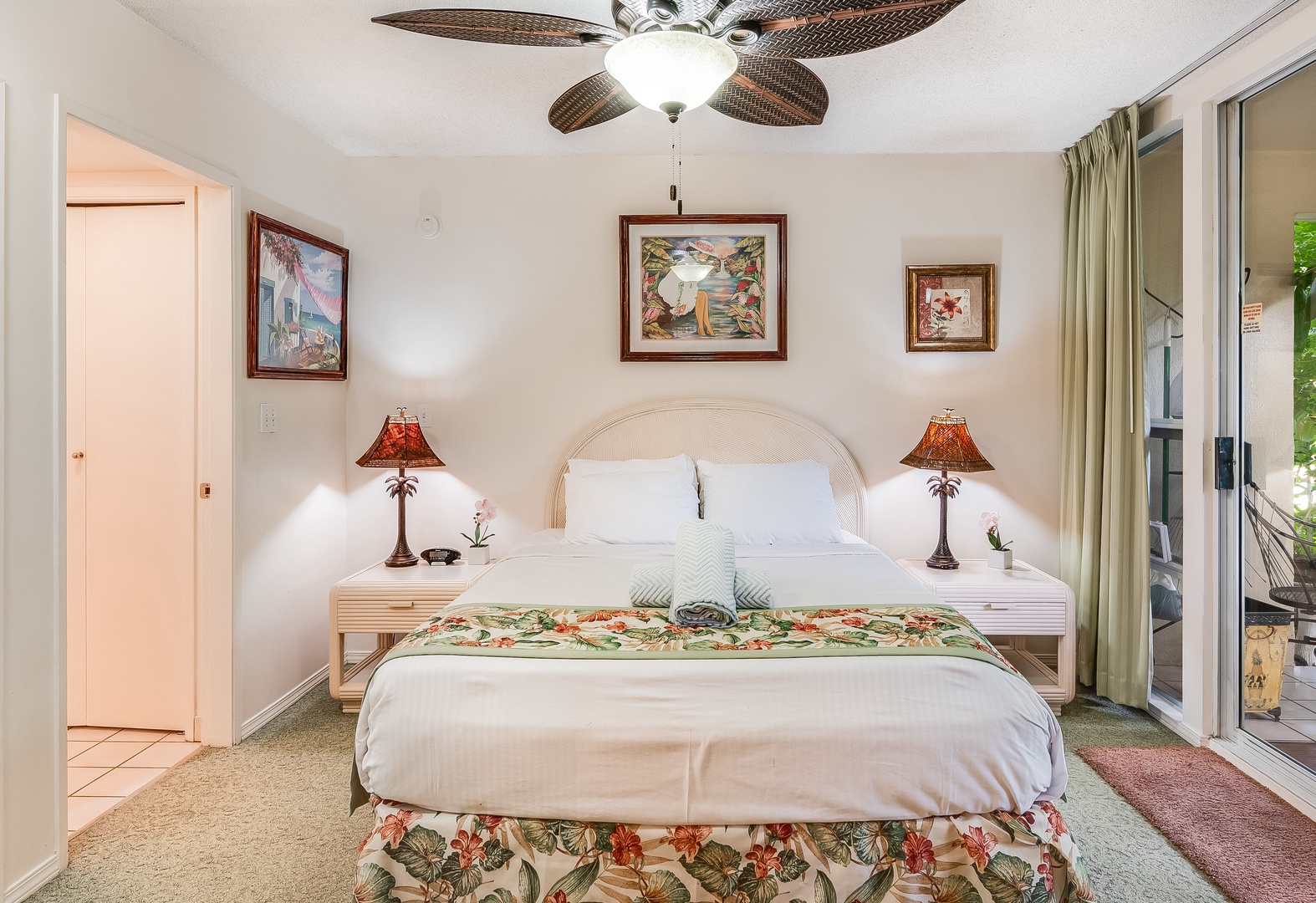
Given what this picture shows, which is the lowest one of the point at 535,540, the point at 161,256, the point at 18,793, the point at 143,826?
the point at 143,826

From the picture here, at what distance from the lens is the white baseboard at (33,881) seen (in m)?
1.92

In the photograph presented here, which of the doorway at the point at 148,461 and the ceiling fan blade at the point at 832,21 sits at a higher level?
the ceiling fan blade at the point at 832,21

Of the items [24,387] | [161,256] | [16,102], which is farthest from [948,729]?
[161,256]

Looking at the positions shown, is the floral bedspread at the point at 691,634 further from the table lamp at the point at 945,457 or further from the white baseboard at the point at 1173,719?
the white baseboard at the point at 1173,719

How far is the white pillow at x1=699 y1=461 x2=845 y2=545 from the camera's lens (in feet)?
10.4

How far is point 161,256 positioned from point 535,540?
185cm

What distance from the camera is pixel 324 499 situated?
11.6ft

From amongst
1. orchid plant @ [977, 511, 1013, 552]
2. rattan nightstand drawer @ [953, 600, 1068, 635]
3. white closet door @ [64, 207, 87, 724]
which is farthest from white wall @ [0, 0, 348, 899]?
orchid plant @ [977, 511, 1013, 552]

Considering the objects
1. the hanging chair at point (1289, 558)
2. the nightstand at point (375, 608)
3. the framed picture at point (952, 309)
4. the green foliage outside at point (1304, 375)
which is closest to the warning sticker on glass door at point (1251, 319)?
the green foliage outside at point (1304, 375)

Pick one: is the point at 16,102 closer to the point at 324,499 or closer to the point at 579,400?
the point at 324,499

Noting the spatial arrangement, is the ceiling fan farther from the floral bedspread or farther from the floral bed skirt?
the floral bed skirt

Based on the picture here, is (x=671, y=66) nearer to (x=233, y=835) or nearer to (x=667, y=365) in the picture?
(x=667, y=365)

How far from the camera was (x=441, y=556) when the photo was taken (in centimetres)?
337

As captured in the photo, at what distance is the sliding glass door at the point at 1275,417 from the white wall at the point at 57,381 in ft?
12.0
